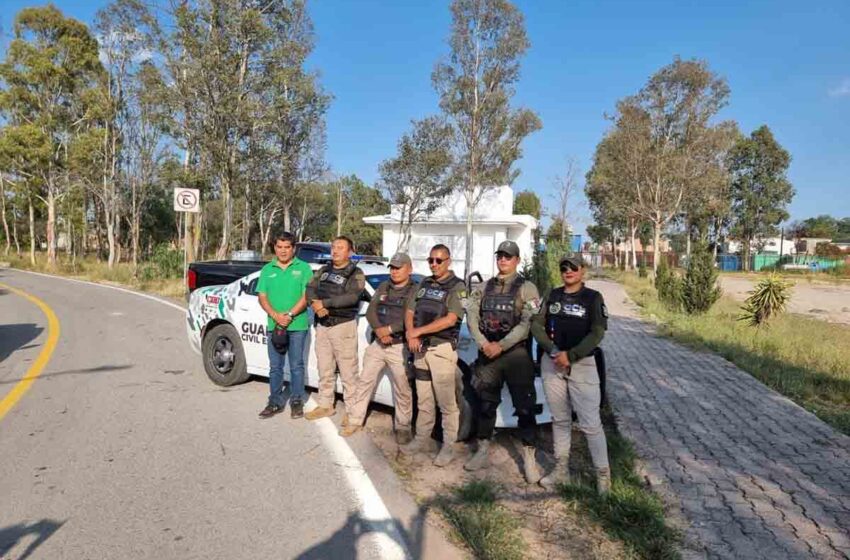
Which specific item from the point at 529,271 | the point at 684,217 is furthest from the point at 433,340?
the point at 684,217

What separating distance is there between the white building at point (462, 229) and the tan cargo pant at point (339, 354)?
2395 centimetres

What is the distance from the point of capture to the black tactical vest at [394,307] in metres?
4.86

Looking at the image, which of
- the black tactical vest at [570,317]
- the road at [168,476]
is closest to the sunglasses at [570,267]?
the black tactical vest at [570,317]

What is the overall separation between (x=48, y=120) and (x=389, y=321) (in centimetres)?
3264

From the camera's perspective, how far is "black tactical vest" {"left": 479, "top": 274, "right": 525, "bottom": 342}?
430cm

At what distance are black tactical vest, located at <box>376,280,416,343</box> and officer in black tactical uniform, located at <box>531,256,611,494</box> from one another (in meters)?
1.15

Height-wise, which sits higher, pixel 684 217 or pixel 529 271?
pixel 684 217

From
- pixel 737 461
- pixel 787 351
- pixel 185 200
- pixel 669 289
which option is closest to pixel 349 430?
pixel 737 461

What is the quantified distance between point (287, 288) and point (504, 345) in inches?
95.6

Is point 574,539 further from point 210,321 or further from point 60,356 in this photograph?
point 60,356

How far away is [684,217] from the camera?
155ft

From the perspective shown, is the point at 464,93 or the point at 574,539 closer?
the point at 574,539

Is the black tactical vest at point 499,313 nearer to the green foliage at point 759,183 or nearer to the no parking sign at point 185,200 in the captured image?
the no parking sign at point 185,200

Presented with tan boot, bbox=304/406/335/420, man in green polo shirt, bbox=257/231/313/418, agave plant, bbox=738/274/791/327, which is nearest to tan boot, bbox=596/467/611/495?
tan boot, bbox=304/406/335/420
